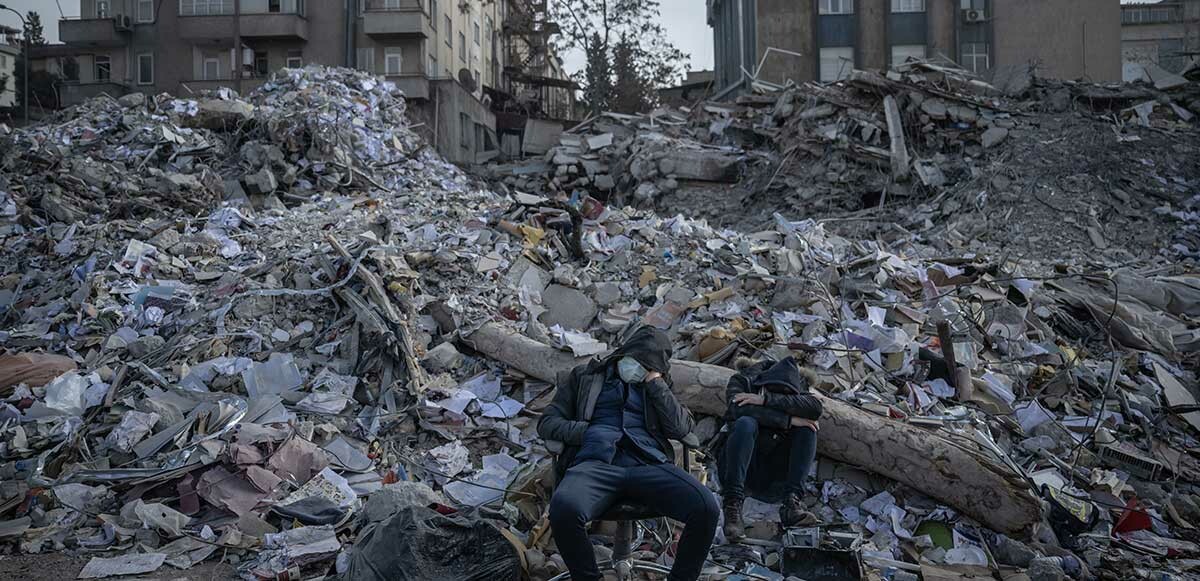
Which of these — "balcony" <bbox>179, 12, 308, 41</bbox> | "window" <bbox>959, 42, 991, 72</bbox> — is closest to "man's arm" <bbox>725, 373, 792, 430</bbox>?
"window" <bbox>959, 42, 991, 72</bbox>

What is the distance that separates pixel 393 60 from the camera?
2541 centimetres

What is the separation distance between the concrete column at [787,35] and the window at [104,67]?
20.4 meters

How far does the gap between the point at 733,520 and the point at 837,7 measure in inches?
869

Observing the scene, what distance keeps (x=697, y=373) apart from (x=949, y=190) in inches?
382

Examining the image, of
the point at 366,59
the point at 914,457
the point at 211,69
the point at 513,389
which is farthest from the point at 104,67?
the point at 914,457

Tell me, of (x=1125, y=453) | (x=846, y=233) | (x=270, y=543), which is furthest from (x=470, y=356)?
(x=846, y=233)

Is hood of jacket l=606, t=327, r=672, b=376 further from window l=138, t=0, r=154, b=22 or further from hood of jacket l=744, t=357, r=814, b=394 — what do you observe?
window l=138, t=0, r=154, b=22

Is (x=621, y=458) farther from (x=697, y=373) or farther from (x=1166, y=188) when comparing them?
(x=1166, y=188)

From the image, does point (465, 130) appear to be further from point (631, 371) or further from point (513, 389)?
point (631, 371)

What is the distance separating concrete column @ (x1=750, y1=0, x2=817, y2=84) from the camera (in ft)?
76.6

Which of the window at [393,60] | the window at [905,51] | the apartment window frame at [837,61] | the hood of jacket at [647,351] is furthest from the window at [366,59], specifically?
the hood of jacket at [647,351]

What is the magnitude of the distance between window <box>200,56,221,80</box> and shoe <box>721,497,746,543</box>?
86.6 feet

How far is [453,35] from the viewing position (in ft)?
94.9

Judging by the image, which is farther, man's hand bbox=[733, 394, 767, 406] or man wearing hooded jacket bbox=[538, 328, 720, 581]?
man's hand bbox=[733, 394, 767, 406]
